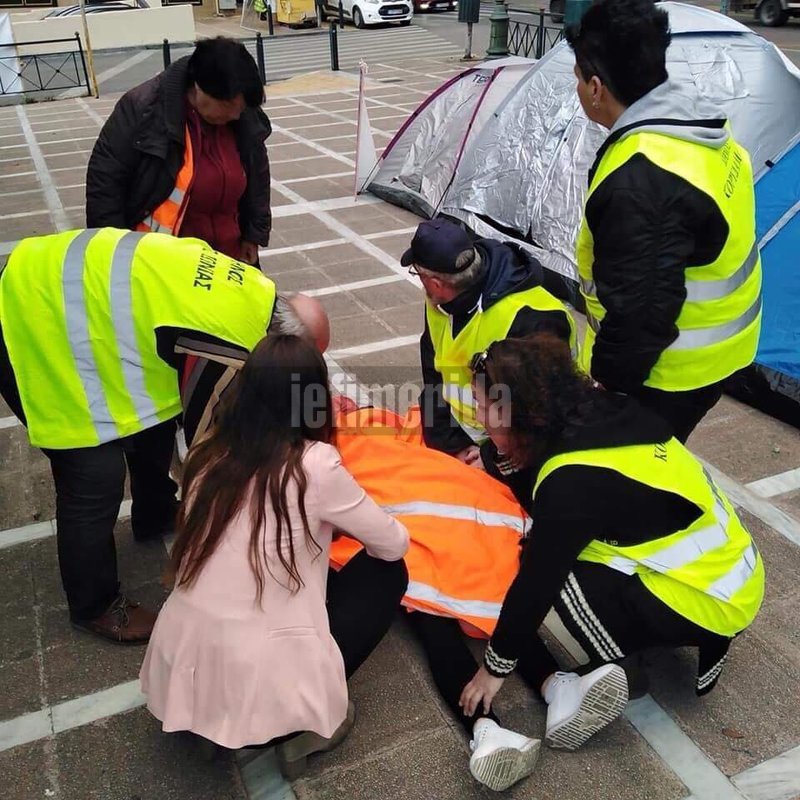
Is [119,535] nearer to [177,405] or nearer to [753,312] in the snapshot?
[177,405]

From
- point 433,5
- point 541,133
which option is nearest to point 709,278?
point 541,133

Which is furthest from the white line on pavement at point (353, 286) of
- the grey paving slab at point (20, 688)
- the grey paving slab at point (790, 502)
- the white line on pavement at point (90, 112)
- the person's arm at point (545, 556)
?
the white line on pavement at point (90, 112)

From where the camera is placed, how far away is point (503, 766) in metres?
2.08

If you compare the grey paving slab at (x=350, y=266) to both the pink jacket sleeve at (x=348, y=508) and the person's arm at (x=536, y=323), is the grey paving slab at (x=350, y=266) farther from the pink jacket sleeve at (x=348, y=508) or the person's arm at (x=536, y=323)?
the pink jacket sleeve at (x=348, y=508)

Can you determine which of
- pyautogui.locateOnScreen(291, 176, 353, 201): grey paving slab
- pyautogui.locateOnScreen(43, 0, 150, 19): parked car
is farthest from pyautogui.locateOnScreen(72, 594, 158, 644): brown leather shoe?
pyautogui.locateOnScreen(43, 0, 150, 19): parked car

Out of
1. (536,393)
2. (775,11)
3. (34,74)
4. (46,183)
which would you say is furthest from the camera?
(775,11)

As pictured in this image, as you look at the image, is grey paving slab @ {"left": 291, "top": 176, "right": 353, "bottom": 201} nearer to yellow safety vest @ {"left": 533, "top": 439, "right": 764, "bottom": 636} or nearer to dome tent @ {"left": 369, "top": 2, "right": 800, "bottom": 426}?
dome tent @ {"left": 369, "top": 2, "right": 800, "bottom": 426}

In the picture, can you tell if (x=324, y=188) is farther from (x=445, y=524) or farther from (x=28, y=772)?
(x=28, y=772)

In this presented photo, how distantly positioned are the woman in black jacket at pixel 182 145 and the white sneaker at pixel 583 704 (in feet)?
7.99

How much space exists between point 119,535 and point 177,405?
106 cm

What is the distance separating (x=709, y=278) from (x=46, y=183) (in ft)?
27.4

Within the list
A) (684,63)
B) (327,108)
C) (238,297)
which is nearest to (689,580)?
(238,297)

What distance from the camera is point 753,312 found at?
2.67 m

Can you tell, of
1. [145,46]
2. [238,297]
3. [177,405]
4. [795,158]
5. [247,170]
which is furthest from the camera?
[145,46]
